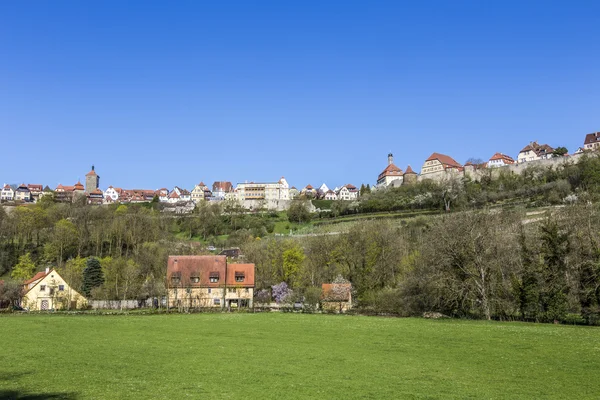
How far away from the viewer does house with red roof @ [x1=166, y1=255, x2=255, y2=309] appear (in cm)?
6506

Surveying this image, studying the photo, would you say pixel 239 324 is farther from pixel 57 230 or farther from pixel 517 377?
pixel 57 230

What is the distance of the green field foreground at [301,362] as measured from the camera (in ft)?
55.0

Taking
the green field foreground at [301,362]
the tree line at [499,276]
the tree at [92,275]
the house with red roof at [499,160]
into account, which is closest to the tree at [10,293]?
the tree at [92,275]

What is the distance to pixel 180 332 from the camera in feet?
109

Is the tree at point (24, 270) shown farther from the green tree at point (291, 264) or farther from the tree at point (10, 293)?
the green tree at point (291, 264)

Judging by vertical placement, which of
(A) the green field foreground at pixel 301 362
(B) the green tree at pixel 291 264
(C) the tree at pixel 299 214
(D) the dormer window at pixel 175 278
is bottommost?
(A) the green field foreground at pixel 301 362

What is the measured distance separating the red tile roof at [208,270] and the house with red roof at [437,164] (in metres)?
117

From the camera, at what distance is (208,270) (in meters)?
67.8

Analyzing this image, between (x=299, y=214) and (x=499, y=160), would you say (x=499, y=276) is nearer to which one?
(x=299, y=214)

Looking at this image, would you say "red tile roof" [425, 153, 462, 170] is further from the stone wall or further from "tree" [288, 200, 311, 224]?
"tree" [288, 200, 311, 224]

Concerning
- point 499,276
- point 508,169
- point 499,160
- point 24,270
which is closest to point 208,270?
point 24,270

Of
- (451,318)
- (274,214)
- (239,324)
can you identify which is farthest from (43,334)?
(274,214)

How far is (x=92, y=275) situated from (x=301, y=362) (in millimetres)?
60259

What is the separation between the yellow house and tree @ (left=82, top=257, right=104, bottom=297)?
9.02m
